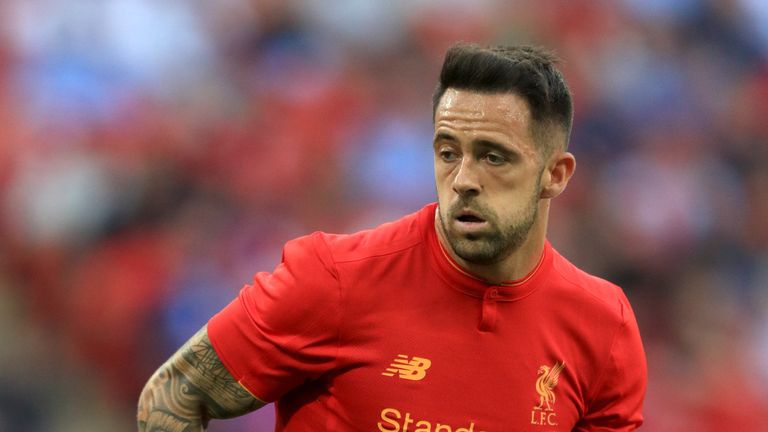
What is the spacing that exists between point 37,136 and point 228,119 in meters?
0.93

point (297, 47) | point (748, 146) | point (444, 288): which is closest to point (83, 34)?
point (297, 47)

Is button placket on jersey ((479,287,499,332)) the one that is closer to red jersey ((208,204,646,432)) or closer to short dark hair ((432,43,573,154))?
red jersey ((208,204,646,432))

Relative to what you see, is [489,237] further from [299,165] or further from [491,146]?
[299,165]

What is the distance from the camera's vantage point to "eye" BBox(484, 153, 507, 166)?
2514mm

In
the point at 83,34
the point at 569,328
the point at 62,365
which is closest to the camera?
the point at 569,328

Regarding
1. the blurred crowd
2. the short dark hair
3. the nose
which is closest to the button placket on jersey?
the nose

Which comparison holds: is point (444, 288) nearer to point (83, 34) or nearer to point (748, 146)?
point (83, 34)

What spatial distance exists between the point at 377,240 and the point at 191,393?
0.60 metres

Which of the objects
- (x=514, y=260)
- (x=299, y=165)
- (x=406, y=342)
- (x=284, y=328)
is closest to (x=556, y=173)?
(x=514, y=260)

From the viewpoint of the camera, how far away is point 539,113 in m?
2.57

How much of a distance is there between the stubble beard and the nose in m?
0.03

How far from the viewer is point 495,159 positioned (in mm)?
2520

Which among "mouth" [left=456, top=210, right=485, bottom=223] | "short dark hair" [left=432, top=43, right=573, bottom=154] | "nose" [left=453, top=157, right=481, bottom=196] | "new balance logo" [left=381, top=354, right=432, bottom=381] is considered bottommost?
"new balance logo" [left=381, top=354, right=432, bottom=381]

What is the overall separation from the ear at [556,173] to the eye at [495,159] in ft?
0.53
